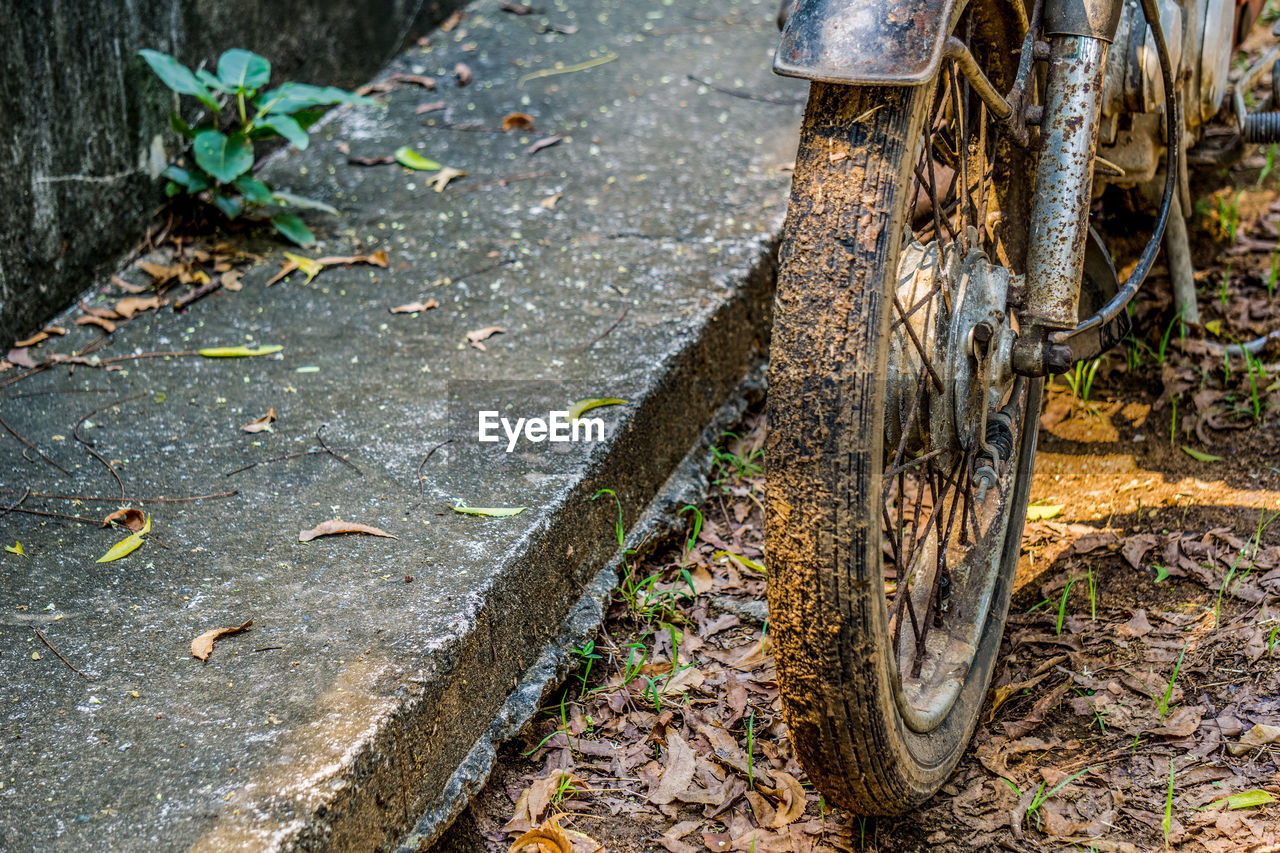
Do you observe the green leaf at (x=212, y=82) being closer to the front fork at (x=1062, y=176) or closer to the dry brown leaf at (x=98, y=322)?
the dry brown leaf at (x=98, y=322)

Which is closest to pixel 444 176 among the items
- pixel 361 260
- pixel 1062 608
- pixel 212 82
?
pixel 361 260

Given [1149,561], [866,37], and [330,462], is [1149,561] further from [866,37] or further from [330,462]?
[330,462]

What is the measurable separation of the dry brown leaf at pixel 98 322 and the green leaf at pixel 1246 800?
2439mm

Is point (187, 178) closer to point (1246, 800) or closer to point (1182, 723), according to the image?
point (1182, 723)

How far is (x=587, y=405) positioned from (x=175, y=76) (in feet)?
4.74

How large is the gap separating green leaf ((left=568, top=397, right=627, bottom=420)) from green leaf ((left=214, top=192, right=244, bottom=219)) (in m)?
1.32

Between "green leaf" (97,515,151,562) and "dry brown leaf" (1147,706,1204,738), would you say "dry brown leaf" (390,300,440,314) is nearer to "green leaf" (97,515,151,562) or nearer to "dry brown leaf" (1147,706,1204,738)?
"green leaf" (97,515,151,562)

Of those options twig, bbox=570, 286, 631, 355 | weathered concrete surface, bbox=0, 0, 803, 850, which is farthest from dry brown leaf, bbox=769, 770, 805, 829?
twig, bbox=570, 286, 631, 355

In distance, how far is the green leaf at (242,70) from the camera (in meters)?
2.96

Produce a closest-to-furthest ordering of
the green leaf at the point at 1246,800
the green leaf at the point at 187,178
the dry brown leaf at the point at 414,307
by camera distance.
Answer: the green leaf at the point at 1246,800 < the dry brown leaf at the point at 414,307 < the green leaf at the point at 187,178

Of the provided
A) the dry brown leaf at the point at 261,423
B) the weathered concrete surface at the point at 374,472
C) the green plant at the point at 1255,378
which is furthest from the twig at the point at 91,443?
the green plant at the point at 1255,378

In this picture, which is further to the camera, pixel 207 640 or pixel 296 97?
pixel 296 97

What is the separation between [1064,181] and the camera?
1615 mm

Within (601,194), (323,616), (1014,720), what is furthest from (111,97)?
(1014,720)
